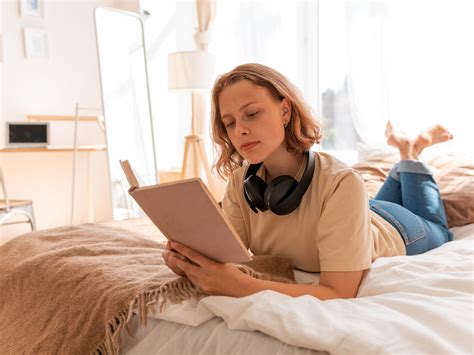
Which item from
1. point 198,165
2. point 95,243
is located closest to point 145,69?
point 198,165

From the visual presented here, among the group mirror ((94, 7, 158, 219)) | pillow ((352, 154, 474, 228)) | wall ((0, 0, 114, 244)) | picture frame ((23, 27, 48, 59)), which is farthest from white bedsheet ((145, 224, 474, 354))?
picture frame ((23, 27, 48, 59))

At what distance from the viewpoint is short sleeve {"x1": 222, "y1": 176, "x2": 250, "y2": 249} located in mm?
1380

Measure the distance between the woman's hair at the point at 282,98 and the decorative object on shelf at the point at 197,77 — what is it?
203cm

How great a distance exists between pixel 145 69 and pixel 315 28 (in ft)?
3.99

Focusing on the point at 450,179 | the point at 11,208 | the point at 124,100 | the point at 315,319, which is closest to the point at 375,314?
the point at 315,319

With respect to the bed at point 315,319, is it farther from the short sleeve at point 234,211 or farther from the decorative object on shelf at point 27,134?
the decorative object on shelf at point 27,134

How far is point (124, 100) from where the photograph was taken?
349 centimetres

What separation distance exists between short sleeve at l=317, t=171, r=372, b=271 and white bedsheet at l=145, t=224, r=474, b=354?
8 cm

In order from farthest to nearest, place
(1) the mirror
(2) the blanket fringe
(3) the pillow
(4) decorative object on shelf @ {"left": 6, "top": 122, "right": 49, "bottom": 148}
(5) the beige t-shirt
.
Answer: (4) decorative object on shelf @ {"left": 6, "top": 122, "right": 49, "bottom": 148} < (1) the mirror < (3) the pillow < (5) the beige t-shirt < (2) the blanket fringe

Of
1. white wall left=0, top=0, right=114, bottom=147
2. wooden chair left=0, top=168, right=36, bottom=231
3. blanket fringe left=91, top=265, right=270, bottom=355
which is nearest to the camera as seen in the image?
blanket fringe left=91, top=265, right=270, bottom=355

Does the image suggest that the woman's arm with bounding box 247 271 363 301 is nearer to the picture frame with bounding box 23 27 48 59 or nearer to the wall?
the wall

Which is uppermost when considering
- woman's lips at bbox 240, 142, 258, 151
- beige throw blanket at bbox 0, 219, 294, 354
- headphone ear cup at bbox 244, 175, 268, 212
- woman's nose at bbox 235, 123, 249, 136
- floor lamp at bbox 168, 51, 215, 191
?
floor lamp at bbox 168, 51, 215, 191

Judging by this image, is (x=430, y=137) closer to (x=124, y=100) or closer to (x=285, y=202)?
(x=285, y=202)

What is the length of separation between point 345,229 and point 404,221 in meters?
0.52
